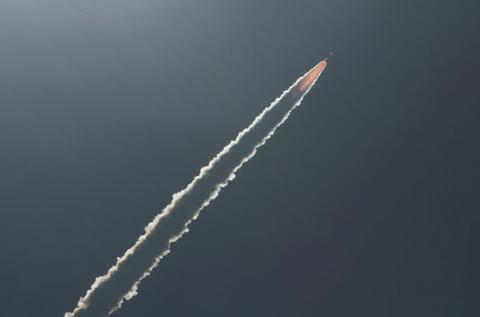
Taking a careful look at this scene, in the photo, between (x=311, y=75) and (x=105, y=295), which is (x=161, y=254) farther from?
(x=311, y=75)

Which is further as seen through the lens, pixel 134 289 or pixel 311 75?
pixel 311 75

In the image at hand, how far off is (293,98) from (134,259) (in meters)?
13.2

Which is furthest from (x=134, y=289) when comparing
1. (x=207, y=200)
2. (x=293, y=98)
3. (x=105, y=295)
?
(x=293, y=98)

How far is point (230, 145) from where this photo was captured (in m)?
40.1

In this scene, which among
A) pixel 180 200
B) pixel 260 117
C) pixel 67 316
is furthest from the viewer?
pixel 260 117

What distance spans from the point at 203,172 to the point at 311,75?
8.44 meters

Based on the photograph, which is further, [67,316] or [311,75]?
[311,75]

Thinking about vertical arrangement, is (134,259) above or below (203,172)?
below

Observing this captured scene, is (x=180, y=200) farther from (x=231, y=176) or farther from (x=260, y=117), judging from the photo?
(x=260, y=117)

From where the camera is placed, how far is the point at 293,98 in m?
40.4

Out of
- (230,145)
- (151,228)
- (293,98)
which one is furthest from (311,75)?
(151,228)

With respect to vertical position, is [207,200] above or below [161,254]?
above

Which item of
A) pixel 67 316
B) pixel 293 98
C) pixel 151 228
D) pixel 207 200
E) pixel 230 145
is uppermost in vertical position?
pixel 293 98

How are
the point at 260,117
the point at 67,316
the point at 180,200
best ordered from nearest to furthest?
the point at 67,316
the point at 180,200
the point at 260,117
